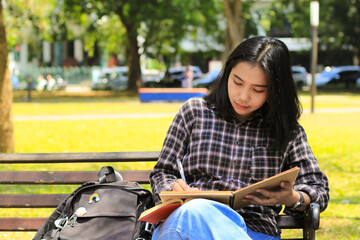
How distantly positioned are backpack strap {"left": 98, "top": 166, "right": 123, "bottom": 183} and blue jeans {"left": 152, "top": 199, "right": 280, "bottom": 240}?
0.67 meters

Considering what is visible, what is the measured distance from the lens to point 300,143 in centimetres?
325

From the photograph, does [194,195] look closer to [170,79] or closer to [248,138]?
[248,138]

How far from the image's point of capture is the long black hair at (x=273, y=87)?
309 centimetres

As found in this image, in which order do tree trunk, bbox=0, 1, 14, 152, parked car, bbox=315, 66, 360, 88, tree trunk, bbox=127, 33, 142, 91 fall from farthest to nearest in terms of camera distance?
parked car, bbox=315, 66, 360, 88 → tree trunk, bbox=127, 33, 142, 91 → tree trunk, bbox=0, 1, 14, 152

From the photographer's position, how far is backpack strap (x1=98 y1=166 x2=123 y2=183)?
3.21 m

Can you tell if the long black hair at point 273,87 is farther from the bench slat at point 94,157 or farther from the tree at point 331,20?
the tree at point 331,20

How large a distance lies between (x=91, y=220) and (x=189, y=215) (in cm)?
63

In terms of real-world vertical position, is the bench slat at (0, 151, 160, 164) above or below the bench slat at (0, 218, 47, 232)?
above

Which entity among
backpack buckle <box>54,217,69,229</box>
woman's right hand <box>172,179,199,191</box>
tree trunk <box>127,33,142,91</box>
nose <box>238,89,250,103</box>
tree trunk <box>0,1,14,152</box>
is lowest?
tree trunk <box>127,33,142,91</box>

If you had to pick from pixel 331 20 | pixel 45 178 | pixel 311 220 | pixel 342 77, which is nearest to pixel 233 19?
pixel 45 178

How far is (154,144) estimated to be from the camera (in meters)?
11.6

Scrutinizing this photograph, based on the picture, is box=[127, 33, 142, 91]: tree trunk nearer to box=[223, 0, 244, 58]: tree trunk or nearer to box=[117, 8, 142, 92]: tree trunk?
box=[117, 8, 142, 92]: tree trunk

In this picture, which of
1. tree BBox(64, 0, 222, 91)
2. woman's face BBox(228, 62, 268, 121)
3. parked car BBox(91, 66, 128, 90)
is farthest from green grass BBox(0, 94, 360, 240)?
parked car BBox(91, 66, 128, 90)

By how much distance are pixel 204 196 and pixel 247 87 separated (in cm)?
69
